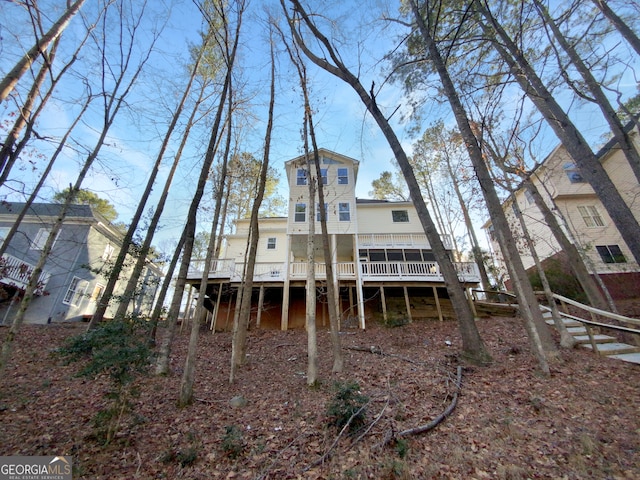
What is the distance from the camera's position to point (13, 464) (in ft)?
10.3

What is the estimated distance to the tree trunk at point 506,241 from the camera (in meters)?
5.16

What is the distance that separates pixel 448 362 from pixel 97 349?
6.65 meters

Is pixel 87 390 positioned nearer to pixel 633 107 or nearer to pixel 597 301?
pixel 597 301

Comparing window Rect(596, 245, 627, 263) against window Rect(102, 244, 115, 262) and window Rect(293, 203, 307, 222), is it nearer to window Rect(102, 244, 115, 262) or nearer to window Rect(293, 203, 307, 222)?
window Rect(293, 203, 307, 222)

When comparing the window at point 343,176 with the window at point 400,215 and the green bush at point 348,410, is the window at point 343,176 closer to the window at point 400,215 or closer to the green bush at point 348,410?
the window at point 400,215

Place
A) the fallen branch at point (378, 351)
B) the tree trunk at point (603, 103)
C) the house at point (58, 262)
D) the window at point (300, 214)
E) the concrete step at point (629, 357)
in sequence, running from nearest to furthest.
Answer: the tree trunk at point (603, 103) < the concrete step at point (629, 357) < the fallen branch at point (378, 351) < the house at point (58, 262) < the window at point (300, 214)

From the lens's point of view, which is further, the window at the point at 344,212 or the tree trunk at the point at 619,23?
the window at the point at 344,212

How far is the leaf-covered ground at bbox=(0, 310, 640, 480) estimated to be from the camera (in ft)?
9.78

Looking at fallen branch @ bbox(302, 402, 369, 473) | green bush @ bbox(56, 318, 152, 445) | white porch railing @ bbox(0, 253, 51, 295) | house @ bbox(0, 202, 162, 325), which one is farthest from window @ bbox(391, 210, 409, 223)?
white porch railing @ bbox(0, 253, 51, 295)

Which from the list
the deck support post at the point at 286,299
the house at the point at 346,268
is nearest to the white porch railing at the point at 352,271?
the house at the point at 346,268

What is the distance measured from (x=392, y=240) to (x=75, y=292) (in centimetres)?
1756

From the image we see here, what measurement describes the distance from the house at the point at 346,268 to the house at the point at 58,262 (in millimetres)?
3800

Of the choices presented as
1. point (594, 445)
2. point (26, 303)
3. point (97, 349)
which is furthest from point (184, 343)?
point (594, 445)

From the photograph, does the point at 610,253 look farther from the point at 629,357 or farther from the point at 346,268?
the point at 346,268
